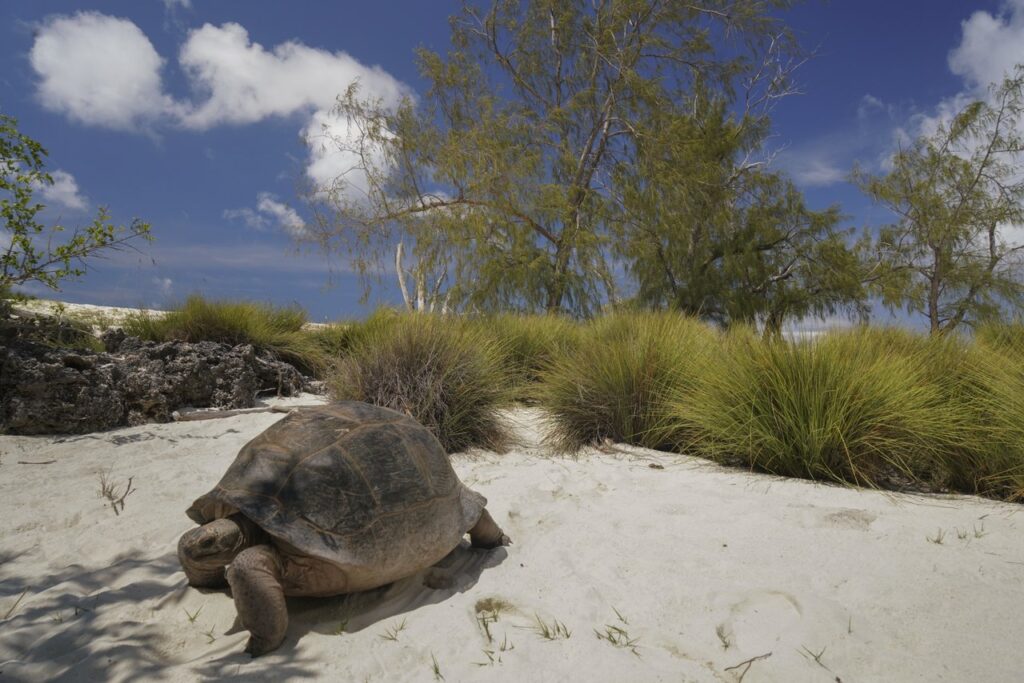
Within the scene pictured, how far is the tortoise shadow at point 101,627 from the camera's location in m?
2.23

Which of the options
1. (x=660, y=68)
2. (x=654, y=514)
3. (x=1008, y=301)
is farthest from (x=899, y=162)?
(x=654, y=514)

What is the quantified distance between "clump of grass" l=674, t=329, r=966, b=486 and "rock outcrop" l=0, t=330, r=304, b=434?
213 inches

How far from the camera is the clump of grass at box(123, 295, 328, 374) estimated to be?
26.9 ft

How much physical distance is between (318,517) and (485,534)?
1.08 metres

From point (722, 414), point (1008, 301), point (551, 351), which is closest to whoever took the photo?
point (722, 414)

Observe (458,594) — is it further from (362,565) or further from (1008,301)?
(1008,301)

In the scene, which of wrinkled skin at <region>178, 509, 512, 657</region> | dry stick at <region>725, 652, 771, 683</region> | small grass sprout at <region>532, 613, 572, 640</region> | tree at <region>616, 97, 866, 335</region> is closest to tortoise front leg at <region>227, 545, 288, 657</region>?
wrinkled skin at <region>178, 509, 512, 657</region>

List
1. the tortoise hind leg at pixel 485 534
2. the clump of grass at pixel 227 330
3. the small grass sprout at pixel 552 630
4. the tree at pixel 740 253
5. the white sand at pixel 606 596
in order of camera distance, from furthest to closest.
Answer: the tree at pixel 740 253
the clump of grass at pixel 227 330
the tortoise hind leg at pixel 485 534
the small grass sprout at pixel 552 630
the white sand at pixel 606 596

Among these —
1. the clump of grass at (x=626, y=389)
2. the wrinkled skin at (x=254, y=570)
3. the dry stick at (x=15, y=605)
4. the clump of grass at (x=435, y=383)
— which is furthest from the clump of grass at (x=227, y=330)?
the wrinkled skin at (x=254, y=570)

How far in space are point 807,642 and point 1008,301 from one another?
24124 mm

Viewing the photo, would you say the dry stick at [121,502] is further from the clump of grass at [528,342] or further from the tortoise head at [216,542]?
the clump of grass at [528,342]

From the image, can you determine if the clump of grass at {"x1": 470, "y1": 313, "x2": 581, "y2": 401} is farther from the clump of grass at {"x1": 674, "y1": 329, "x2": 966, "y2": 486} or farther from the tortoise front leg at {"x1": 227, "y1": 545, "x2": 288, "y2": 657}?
the tortoise front leg at {"x1": 227, "y1": 545, "x2": 288, "y2": 657}

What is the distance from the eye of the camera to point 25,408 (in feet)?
17.4

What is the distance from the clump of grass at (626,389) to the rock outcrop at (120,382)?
3.97 m
